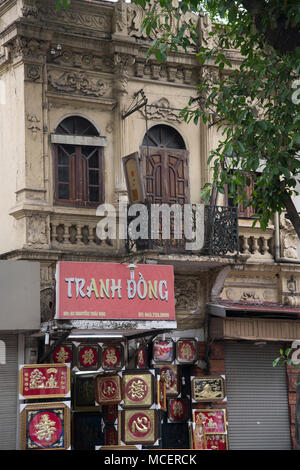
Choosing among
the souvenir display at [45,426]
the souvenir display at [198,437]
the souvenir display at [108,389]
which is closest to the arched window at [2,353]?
the souvenir display at [45,426]

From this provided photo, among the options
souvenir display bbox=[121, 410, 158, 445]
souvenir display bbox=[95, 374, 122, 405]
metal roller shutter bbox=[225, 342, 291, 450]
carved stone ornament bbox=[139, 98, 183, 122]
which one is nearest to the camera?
souvenir display bbox=[121, 410, 158, 445]

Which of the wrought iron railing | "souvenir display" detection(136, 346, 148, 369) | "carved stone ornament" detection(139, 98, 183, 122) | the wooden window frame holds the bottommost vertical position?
"souvenir display" detection(136, 346, 148, 369)

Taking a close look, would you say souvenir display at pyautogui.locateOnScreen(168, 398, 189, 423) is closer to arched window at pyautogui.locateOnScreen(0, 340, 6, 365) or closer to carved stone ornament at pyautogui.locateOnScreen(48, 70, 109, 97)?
arched window at pyautogui.locateOnScreen(0, 340, 6, 365)

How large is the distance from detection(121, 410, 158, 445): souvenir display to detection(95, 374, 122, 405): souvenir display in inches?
13.2

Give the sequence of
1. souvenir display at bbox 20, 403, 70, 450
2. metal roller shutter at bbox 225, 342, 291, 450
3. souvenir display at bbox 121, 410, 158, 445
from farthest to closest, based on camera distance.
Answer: metal roller shutter at bbox 225, 342, 291, 450
souvenir display at bbox 121, 410, 158, 445
souvenir display at bbox 20, 403, 70, 450

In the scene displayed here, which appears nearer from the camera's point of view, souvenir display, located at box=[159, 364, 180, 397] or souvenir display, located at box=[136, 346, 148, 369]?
souvenir display, located at box=[136, 346, 148, 369]

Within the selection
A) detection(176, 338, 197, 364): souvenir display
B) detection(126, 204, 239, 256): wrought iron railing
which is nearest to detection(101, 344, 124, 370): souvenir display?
detection(176, 338, 197, 364): souvenir display

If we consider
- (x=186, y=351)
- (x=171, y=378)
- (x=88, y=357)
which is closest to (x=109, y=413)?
(x=88, y=357)

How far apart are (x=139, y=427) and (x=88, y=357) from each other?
66.4 inches

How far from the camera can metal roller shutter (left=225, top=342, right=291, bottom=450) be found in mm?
16703

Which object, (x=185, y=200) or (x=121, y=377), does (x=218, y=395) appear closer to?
(x=121, y=377)

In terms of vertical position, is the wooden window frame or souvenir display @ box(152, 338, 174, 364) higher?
the wooden window frame

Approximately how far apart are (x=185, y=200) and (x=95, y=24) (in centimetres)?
366
